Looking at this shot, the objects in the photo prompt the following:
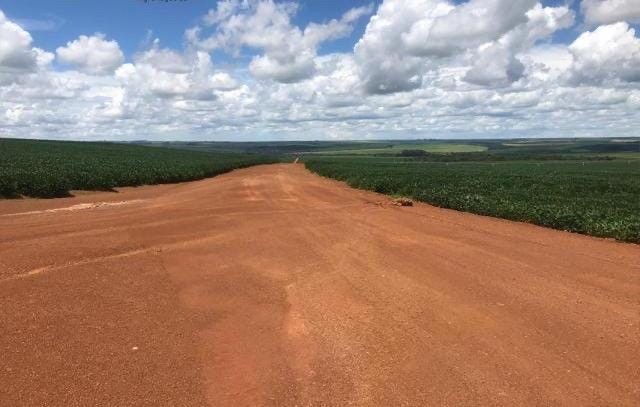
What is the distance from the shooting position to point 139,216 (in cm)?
1495

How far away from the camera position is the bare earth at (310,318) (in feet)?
16.9

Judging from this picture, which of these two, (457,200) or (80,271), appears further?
(457,200)

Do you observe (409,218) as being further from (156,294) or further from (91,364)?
(91,364)

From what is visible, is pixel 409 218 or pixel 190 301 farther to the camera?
pixel 409 218

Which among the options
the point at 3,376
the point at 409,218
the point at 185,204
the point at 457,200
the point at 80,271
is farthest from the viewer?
the point at 457,200

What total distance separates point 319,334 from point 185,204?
12.6m

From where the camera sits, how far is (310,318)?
7.04m

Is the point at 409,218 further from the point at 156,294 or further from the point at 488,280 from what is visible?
the point at 156,294

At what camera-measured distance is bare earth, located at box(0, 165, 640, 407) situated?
5152 mm

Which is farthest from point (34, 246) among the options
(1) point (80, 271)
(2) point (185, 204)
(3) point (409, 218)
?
(3) point (409, 218)

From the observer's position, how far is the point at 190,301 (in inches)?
301

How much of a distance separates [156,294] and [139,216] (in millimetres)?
7593

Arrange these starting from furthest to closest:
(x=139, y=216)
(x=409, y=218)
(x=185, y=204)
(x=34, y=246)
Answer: (x=185, y=204)
(x=409, y=218)
(x=139, y=216)
(x=34, y=246)

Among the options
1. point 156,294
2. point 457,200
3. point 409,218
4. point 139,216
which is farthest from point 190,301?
point 457,200
